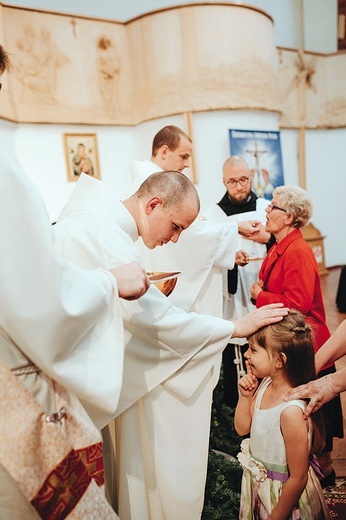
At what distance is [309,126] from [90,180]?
1093 centimetres

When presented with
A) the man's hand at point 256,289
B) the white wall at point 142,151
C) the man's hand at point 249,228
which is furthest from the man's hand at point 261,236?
the white wall at point 142,151

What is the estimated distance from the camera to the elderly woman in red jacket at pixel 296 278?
2.99 metres

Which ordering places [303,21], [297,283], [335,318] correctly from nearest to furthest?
[297,283], [335,318], [303,21]

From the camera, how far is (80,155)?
9055 millimetres

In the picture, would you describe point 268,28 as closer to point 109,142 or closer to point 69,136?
point 109,142

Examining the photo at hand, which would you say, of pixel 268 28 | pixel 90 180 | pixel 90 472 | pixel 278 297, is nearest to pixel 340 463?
pixel 278 297

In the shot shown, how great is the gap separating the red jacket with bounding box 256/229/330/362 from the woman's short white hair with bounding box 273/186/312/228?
92 mm

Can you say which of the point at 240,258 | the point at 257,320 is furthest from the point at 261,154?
the point at 257,320

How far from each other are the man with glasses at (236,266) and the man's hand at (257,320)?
1.89 m

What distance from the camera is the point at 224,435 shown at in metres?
3.79

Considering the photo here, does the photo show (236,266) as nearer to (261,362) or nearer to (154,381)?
(261,362)

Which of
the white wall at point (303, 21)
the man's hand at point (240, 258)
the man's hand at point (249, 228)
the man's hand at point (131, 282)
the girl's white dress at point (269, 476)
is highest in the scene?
the white wall at point (303, 21)

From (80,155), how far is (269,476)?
779 cm

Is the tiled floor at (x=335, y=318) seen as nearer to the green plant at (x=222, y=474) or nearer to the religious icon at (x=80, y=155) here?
the green plant at (x=222, y=474)
